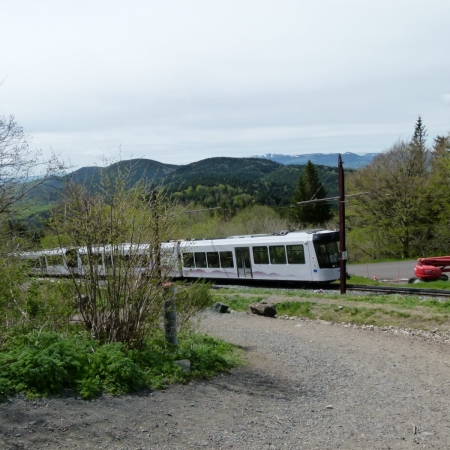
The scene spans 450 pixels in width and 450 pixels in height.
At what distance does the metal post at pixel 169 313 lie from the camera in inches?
373

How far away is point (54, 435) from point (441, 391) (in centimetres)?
619

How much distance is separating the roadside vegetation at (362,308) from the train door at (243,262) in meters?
6.71

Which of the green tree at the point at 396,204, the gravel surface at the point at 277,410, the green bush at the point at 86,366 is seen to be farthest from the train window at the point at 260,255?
the green tree at the point at 396,204

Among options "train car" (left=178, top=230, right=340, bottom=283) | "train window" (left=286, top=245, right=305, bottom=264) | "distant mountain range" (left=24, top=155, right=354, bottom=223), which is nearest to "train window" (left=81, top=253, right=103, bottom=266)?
"distant mountain range" (left=24, top=155, right=354, bottom=223)

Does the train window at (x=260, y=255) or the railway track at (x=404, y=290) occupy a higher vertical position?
the train window at (x=260, y=255)

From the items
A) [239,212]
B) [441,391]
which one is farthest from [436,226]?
[441,391]

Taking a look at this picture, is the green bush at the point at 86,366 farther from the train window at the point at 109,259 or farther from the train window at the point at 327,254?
the train window at the point at 327,254

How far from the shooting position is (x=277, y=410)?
7.32 m

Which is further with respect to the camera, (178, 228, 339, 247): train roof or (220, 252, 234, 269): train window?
(220, 252, 234, 269): train window

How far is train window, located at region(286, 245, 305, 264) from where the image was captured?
24672 mm

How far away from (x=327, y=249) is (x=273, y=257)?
2.77 m

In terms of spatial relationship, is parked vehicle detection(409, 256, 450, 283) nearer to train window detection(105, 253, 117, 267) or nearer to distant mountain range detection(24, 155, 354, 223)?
distant mountain range detection(24, 155, 354, 223)

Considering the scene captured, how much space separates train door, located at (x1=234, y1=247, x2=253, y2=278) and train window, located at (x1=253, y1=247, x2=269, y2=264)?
18.5 inches

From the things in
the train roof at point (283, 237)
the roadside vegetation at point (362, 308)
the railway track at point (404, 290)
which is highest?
the train roof at point (283, 237)
